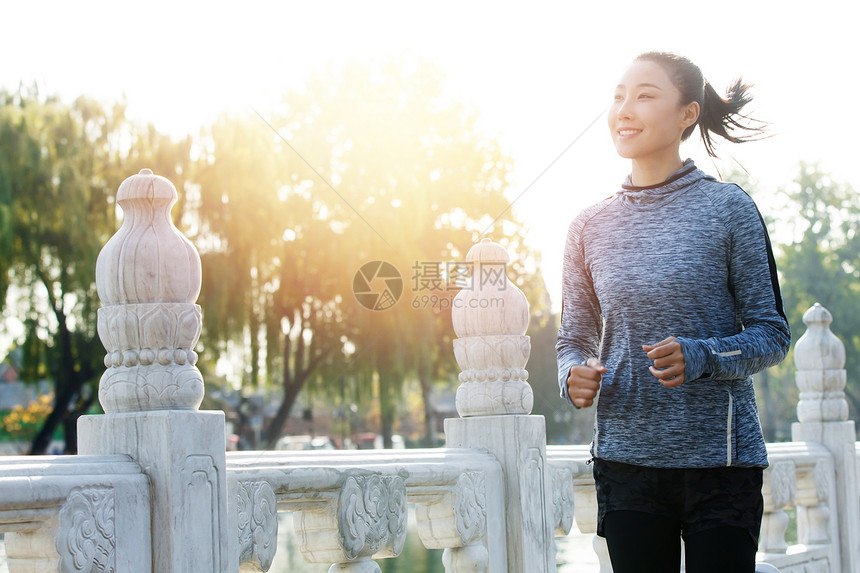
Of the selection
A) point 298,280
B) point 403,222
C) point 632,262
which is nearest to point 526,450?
point 632,262

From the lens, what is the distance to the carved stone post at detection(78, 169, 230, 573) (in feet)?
6.79

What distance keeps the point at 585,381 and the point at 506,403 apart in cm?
138

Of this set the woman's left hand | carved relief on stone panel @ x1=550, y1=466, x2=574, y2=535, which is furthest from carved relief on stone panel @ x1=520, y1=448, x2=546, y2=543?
the woman's left hand

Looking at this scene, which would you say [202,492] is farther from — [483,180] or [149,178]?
[483,180]

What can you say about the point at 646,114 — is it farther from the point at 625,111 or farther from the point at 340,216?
the point at 340,216

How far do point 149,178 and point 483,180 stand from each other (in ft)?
42.9

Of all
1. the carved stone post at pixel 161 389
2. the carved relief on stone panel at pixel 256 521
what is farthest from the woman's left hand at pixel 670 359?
the carved relief on stone panel at pixel 256 521

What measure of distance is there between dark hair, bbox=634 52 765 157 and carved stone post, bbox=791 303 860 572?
2963 mm

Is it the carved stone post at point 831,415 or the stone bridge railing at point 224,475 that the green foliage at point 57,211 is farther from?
the stone bridge railing at point 224,475

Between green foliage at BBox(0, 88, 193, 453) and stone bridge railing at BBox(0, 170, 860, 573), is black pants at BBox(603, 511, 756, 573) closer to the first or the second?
stone bridge railing at BBox(0, 170, 860, 573)

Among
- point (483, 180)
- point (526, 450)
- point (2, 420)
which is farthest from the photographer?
point (2, 420)

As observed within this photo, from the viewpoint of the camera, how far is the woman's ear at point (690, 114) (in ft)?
6.40

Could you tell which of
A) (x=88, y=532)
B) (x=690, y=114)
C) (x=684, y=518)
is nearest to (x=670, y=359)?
(x=684, y=518)

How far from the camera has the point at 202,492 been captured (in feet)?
6.94
